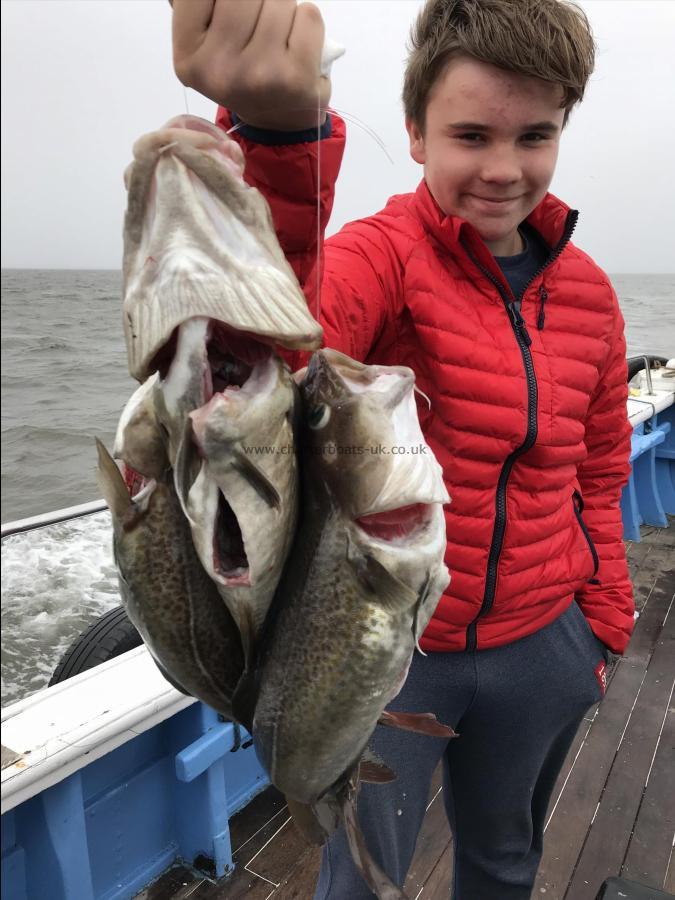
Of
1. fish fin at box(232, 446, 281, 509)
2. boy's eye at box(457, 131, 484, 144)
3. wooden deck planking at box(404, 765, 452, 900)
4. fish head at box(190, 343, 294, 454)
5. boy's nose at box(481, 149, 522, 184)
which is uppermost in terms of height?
boy's eye at box(457, 131, 484, 144)

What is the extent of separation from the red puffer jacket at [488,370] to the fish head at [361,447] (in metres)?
0.47

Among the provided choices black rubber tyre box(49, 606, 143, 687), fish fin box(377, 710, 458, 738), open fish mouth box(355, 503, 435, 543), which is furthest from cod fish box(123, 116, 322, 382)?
black rubber tyre box(49, 606, 143, 687)

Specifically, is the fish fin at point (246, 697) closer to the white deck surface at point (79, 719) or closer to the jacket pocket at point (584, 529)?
the white deck surface at point (79, 719)

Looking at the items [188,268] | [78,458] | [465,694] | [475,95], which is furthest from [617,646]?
[188,268]

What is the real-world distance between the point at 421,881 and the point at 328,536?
239 cm

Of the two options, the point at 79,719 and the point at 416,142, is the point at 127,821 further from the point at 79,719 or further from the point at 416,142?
the point at 416,142

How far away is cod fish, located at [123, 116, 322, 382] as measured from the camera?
2.47 feet

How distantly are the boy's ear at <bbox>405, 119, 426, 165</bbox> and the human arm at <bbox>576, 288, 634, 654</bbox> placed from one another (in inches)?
27.5

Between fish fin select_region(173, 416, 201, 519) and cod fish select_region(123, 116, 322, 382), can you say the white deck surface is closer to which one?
fish fin select_region(173, 416, 201, 519)

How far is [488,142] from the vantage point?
156cm

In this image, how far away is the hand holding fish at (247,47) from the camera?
81cm

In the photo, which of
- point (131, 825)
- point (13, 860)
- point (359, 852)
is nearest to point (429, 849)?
point (131, 825)

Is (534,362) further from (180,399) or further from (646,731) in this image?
(646,731)

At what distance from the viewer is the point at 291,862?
9.20ft
